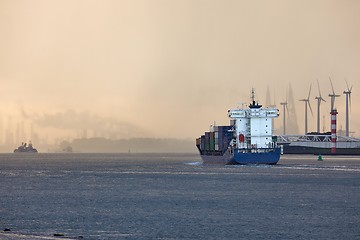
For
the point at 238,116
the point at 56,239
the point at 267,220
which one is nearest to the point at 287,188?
the point at 267,220

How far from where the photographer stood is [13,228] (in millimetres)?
59750

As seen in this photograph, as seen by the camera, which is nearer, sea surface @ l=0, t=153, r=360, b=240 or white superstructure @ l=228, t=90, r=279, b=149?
sea surface @ l=0, t=153, r=360, b=240

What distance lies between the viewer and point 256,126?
198m

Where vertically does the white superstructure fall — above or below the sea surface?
above

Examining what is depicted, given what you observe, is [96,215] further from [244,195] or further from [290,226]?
[244,195]

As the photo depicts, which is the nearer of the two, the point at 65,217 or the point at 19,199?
the point at 65,217

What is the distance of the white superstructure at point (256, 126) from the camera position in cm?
19712

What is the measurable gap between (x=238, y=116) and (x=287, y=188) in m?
84.7

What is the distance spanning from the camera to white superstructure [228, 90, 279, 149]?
197125 millimetres

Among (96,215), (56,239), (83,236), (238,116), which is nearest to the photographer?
(56,239)

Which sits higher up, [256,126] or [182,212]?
[256,126]

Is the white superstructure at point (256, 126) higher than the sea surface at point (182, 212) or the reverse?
higher

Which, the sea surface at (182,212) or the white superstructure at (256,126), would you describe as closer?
the sea surface at (182,212)

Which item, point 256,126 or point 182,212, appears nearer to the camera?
point 182,212
